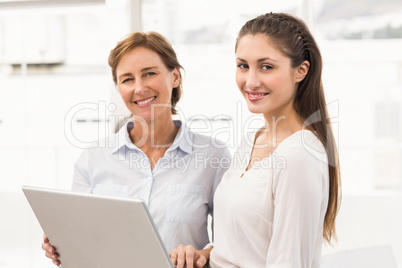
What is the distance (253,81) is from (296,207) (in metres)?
0.34

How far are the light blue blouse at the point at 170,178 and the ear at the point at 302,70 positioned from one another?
1.56ft

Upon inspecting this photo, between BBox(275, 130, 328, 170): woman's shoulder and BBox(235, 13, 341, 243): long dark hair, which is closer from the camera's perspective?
BBox(275, 130, 328, 170): woman's shoulder

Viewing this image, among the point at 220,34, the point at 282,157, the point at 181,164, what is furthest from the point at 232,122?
the point at 282,157

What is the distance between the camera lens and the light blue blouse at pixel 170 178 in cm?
151

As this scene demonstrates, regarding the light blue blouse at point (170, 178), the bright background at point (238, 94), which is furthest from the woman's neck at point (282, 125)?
the bright background at point (238, 94)

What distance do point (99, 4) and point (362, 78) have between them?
1798mm

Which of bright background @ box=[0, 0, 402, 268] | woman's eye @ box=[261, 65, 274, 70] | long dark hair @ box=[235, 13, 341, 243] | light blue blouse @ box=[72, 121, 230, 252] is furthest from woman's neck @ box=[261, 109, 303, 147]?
bright background @ box=[0, 0, 402, 268]

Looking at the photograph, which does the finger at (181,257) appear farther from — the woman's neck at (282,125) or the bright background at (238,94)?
the bright background at (238,94)

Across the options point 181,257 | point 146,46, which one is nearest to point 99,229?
point 181,257

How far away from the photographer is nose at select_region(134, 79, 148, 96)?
150 cm

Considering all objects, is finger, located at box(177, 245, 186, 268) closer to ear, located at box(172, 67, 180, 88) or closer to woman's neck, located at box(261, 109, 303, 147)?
woman's neck, located at box(261, 109, 303, 147)

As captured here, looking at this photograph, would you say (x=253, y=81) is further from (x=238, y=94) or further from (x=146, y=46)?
(x=238, y=94)

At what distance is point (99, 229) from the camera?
1.00 meters

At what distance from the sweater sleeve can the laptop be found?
0.89ft
